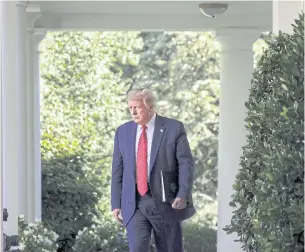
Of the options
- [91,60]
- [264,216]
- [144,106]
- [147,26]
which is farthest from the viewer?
[91,60]

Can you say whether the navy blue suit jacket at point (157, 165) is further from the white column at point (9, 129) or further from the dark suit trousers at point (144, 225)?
the white column at point (9, 129)

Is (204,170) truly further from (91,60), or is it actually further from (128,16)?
(128,16)

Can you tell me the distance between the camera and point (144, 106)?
746 cm

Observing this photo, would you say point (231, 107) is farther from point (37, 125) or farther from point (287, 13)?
point (287, 13)

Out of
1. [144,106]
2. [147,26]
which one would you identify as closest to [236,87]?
[147,26]

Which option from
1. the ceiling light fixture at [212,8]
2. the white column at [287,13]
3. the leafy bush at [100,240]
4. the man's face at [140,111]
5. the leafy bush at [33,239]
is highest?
the ceiling light fixture at [212,8]

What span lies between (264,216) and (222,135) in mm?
7265

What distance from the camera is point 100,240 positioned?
1125 cm

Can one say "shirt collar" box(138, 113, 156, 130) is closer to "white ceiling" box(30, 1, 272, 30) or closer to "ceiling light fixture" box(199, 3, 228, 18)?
"ceiling light fixture" box(199, 3, 228, 18)

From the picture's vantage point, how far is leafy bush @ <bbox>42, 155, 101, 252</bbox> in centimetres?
1207

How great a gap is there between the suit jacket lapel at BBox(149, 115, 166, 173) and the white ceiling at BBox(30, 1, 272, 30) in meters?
3.05

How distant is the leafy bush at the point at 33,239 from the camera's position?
8.61 m

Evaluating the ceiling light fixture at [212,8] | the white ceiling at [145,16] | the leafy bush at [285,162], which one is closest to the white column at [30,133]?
the white ceiling at [145,16]

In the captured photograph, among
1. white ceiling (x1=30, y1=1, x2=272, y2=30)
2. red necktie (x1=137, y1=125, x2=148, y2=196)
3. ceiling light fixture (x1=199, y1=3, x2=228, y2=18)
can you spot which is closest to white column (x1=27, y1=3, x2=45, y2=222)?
white ceiling (x1=30, y1=1, x2=272, y2=30)
